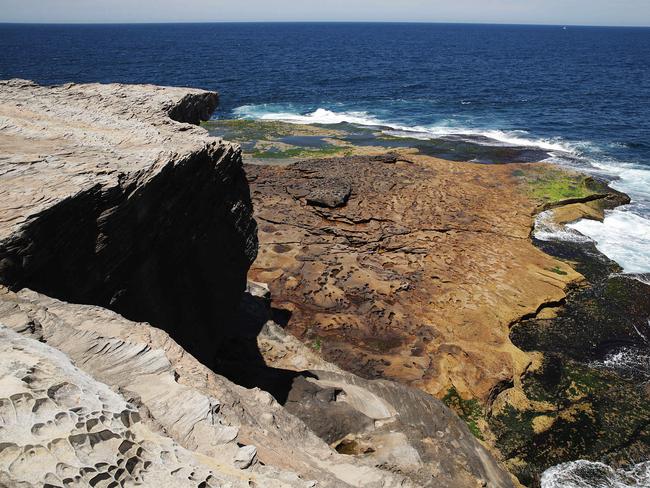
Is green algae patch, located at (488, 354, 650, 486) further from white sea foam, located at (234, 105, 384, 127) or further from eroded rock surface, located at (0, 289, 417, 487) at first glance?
white sea foam, located at (234, 105, 384, 127)

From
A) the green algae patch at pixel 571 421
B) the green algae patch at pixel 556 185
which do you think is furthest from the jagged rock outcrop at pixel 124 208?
the green algae patch at pixel 556 185

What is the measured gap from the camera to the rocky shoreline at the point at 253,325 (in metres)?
3.90

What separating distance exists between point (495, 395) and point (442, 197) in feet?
39.2

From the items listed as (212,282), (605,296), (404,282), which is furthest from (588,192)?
(212,282)

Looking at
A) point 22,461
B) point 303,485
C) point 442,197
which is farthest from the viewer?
point 442,197

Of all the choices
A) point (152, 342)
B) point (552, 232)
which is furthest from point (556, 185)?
point (152, 342)

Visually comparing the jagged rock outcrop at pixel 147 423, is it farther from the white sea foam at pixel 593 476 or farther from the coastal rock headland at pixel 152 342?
the white sea foam at pixel 593 476

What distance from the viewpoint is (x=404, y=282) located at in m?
15.4

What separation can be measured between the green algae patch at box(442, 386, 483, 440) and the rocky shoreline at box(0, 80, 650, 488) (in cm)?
5

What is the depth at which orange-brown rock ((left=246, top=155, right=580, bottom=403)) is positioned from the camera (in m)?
12.6

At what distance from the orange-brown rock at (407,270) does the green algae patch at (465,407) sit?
0.18 metres

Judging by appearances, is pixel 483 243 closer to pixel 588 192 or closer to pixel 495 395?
pixel 495 395

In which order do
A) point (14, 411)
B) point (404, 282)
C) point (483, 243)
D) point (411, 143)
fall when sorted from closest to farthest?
point (14, 411)
point (404, 282)
point (483, 243)
point (411, 143)

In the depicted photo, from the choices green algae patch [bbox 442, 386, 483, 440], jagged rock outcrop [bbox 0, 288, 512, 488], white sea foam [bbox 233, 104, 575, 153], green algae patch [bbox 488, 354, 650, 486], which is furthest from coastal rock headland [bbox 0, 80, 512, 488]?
white sea foam [bbox 233, 104, 575, 153]
